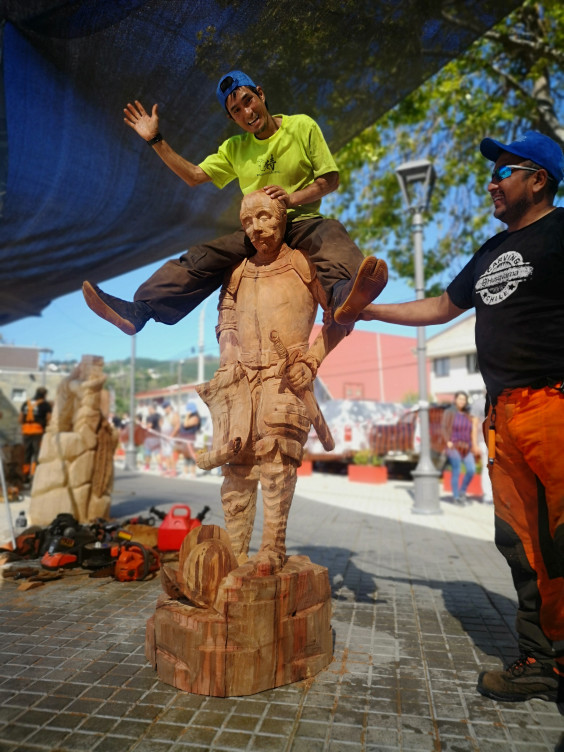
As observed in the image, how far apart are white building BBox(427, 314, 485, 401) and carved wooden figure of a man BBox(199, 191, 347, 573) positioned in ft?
98.3

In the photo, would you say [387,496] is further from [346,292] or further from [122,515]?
[346,292]

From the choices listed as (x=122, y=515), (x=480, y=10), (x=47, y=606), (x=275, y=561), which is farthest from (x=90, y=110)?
(x=122, y=515)

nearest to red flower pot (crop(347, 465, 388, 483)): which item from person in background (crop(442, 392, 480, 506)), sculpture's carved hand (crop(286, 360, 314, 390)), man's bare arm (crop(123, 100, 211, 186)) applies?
person in background (crop(442, 392, 480, 506))

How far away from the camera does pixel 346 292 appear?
7.97 ft

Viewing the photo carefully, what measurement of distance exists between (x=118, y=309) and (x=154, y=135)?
3.03 ft

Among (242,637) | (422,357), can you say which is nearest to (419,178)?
(422,357)

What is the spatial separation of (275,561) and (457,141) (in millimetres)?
9925

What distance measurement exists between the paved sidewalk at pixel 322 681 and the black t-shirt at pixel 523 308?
1358mm

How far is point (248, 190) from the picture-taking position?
3.02m

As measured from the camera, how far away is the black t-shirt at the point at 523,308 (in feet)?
7.63

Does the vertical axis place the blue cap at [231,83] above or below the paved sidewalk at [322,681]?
above

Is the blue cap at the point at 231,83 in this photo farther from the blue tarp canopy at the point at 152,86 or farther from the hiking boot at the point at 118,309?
the hiking boot at the point at 118,309

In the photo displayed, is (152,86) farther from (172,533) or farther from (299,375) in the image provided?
(172,533)

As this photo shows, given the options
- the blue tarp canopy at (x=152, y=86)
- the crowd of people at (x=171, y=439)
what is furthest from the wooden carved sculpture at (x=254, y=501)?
the crowd of people at (x=171, y=439)
